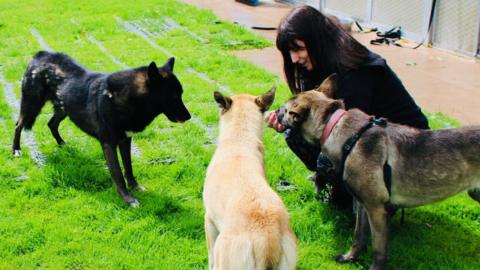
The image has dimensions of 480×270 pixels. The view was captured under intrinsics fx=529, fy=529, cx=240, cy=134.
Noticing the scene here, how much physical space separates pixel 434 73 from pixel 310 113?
5.20 meters

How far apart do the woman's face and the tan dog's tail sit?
5.87 ft

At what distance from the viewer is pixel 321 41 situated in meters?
4.21

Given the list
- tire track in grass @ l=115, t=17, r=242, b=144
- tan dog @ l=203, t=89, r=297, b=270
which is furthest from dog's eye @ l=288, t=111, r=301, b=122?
tire track in grass @ l=115, t=17, r=242, b=144

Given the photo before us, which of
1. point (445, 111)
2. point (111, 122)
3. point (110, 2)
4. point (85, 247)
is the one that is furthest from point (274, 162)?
point (110, 2)

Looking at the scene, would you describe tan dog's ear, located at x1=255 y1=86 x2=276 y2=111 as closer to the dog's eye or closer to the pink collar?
the dog's eye

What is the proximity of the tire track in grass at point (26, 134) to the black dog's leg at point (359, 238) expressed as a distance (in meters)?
3.37

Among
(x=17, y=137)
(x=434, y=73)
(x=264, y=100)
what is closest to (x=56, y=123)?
(x=17, y=137)

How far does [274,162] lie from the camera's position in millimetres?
5480

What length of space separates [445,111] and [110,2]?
10868 mm

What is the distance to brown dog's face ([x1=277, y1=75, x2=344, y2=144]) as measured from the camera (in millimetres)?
3689

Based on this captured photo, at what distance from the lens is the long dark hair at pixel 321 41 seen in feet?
13.6

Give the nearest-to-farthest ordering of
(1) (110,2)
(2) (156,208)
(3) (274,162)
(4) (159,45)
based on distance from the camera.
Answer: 1. (2) (156,208)
2. (3) (274,162)
3. (4) (159,45)
4. (1) (110,2)

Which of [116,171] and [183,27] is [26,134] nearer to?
[116,171]

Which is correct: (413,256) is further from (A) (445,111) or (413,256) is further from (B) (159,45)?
(B) (159,45)
